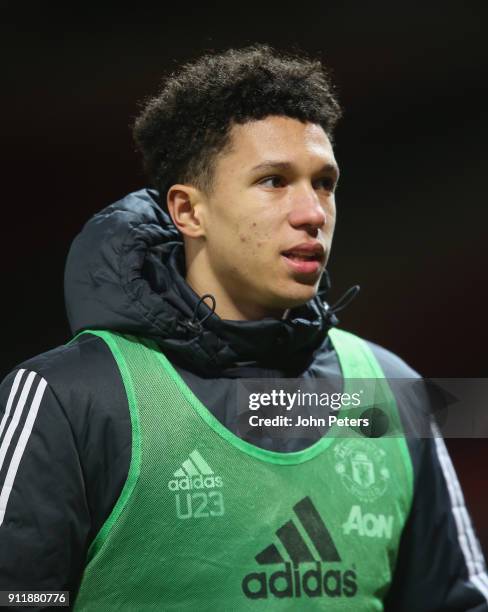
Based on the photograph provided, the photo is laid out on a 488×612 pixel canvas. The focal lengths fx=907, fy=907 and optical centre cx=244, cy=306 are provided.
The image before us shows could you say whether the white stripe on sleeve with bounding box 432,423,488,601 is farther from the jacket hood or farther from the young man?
the jacket hood

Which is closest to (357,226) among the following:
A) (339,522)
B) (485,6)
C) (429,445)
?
(485,6)

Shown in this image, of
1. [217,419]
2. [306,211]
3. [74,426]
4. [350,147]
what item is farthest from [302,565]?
[350,147]

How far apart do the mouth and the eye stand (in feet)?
0.32

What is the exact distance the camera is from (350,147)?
276 centimetres

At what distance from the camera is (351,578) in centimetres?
126

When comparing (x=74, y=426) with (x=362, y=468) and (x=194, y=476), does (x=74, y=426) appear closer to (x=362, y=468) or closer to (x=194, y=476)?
(x=194, y=476)

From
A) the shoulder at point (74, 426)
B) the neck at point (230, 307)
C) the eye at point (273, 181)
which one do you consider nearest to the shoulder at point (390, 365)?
the neck at point (230, 307)

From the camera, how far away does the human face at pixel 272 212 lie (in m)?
1.28

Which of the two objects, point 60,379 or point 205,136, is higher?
point 205,136

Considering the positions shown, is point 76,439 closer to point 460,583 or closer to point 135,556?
point 135,556

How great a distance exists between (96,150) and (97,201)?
0.14 meters

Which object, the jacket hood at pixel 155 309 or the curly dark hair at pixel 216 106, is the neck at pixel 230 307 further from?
the curly dark hair at pixel 216 106

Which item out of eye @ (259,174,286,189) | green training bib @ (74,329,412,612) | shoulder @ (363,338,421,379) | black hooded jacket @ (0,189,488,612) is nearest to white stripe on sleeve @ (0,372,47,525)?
black hooded jacket @ (0,189,488,612)

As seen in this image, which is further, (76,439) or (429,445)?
(429,445)
